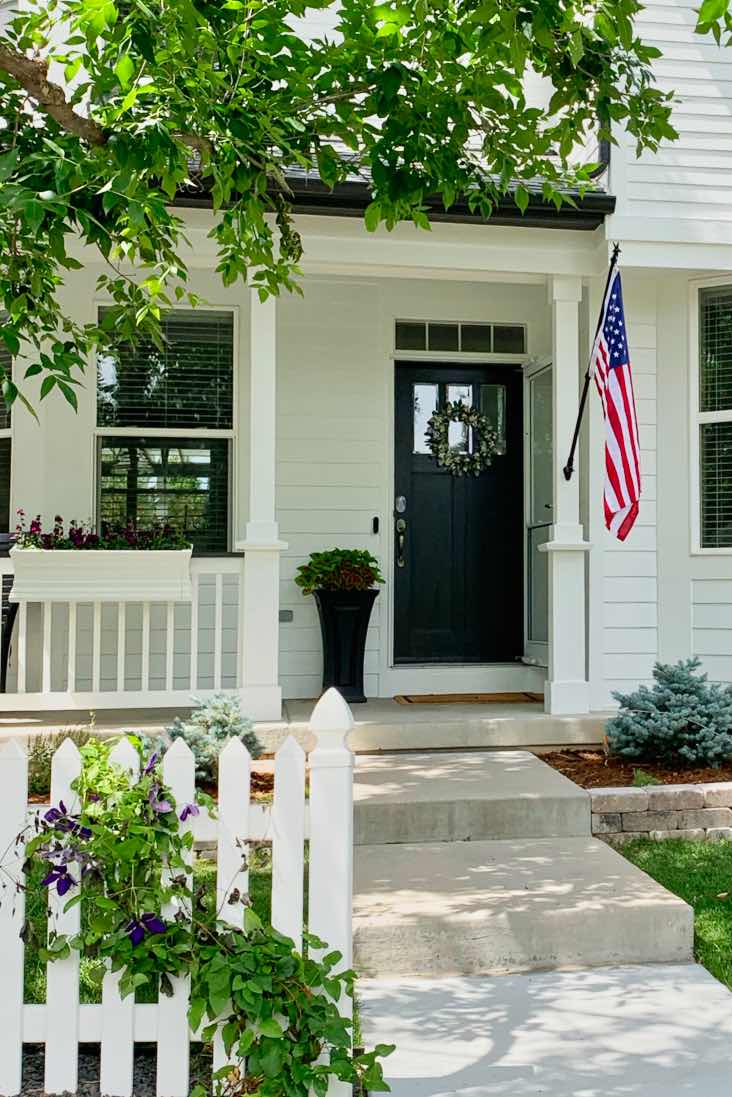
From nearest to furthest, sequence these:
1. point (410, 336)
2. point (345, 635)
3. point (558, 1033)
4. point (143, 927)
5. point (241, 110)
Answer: point (143, 927) < point (558, 1033) < point (241, 110) < point (345, 635) < point (410, 336)

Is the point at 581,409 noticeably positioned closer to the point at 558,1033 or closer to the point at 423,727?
the point at 423,727

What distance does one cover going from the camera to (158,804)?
7.03ft

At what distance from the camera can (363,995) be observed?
9.55 feet

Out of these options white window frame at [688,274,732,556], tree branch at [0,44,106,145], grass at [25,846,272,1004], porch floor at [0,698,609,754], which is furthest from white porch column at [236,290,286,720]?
white window frame at [688,274,732,556]

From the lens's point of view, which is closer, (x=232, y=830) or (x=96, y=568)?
(x=232, y=830)

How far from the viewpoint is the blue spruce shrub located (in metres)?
4.91

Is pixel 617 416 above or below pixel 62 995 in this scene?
above

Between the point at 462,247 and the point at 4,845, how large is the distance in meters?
4.61

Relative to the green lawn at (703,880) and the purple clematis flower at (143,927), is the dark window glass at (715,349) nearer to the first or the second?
the green lawn at (703,880)

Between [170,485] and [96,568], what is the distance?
4.08 feet

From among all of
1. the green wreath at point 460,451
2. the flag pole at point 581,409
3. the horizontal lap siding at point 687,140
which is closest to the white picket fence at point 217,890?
the flag pole at point 581,409

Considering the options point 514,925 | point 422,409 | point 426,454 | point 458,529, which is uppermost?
point 422,409

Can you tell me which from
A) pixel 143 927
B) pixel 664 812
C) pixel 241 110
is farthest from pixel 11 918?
pixel 664 812

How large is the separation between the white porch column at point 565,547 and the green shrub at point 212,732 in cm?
195
